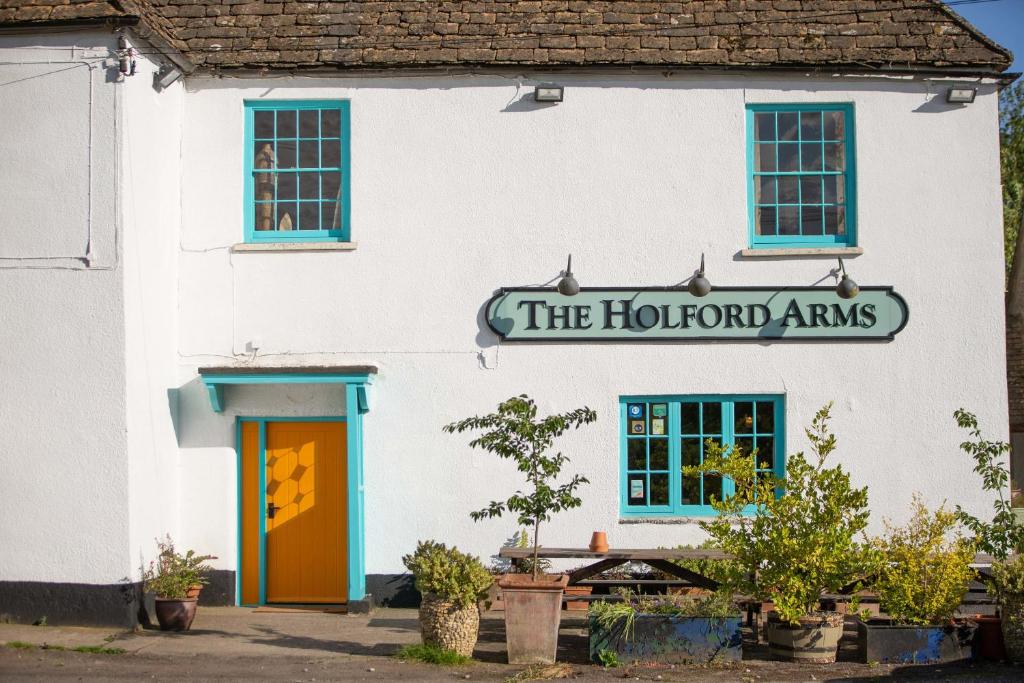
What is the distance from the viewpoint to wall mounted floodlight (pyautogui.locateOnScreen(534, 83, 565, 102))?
1234 centimetres

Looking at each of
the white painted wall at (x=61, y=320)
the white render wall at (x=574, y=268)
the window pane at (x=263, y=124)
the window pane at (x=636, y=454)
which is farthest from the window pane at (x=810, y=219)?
the white painted wall at (x=61, y=320)

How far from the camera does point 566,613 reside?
1215cm

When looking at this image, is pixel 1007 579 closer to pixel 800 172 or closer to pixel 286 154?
pixel 800 172

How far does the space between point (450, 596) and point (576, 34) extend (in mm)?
6466

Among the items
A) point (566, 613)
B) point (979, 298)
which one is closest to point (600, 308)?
point (566, 613)

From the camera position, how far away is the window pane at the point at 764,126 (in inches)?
496

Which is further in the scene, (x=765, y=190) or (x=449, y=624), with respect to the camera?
(x=765, y=190)

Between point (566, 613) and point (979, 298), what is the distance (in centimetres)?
570

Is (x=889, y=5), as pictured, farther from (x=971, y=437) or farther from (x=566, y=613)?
(x=566, y=613)

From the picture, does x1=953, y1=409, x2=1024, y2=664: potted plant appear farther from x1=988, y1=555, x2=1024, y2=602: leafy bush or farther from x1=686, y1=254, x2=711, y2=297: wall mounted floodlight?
x1=686, y1=254, x2=711, y2=297: wall mounted floodlight

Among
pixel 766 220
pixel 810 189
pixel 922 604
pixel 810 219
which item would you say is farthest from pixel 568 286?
pixel 922 604

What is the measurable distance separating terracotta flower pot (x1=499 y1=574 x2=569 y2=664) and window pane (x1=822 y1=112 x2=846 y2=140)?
20.0ft

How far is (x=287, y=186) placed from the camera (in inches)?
499

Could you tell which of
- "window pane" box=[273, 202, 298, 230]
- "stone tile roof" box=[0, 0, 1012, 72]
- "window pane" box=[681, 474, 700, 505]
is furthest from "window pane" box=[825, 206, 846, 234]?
"window pane" box=[273, 202, 298, 230]
